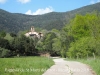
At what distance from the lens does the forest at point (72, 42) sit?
3993 cm

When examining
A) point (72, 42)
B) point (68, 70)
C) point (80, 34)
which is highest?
point (80, 34)

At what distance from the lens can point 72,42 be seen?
55.8 meters

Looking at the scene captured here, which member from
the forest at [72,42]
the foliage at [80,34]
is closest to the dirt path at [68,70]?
the forest at [72,42]

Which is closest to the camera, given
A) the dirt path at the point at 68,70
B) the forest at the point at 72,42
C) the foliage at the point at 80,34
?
the dirt path at the point at 68,70

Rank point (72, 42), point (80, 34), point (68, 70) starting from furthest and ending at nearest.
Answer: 1. point (80, 34)
2. point (72, 42)
3. point (68, 70)

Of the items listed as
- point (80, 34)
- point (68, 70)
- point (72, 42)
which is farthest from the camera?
point (80, 34)

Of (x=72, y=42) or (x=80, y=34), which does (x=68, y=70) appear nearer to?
(x=72, y=42)

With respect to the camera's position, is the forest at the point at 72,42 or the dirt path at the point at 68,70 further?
the forest at the point at 72,42

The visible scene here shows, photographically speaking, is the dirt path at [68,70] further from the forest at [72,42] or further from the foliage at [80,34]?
the foliage at [80,34]

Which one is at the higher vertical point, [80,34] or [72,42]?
[80,34]

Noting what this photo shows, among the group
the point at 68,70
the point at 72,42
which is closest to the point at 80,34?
the point at 72,42

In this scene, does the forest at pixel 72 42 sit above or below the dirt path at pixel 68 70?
above

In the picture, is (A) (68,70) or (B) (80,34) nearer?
(A) (68,70)

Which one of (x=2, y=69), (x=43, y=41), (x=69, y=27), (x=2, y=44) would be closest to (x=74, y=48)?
(x=69, y=27)
